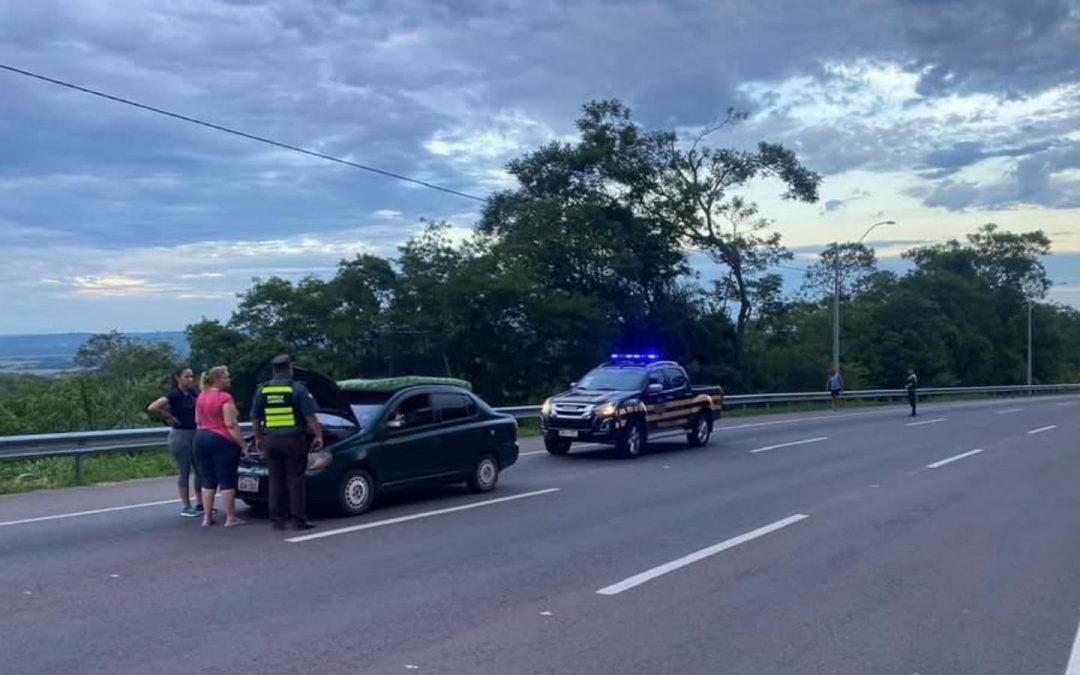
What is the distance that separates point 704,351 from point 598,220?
8056 millimetres

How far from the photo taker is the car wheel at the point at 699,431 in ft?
75.6

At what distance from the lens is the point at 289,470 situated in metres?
11.7

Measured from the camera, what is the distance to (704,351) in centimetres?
4909

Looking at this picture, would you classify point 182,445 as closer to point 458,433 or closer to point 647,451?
point 458,433

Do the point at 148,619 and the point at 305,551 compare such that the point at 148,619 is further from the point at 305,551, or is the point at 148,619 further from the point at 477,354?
the point at 477,354

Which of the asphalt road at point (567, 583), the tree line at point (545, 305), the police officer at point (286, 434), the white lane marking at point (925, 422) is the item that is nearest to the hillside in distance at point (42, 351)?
the tree line at point (545, 305)

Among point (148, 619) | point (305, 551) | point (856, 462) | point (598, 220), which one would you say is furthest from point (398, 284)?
point (148, 619)

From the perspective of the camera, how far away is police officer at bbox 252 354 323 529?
1159cm

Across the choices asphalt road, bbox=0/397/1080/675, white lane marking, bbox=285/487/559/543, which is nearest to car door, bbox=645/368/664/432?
asphalt road, bbox=0/397/1080/675

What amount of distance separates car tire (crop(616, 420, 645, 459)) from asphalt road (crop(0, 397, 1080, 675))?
3695mm

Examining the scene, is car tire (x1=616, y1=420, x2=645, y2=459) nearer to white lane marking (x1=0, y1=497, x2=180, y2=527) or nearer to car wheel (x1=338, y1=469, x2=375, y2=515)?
car wheel (x1=338, y1=469, x2=375, y2=515)

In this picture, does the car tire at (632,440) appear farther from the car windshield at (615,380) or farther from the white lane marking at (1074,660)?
the white lane marking at (1074,660)

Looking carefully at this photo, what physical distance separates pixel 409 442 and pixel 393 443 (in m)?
0.30

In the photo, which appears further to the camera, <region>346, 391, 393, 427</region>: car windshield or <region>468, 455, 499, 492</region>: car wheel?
<region>468, 455, 499, 492</region>: car wheel
